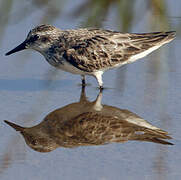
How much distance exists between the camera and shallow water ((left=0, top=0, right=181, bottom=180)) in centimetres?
775

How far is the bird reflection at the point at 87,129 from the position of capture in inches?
340

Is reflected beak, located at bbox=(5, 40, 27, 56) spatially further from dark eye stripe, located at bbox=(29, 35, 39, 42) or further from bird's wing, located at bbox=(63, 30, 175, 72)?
bird's wing, located at bbox=(63, 30, 175, 72)

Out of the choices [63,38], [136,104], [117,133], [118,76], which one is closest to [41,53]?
[63,38]

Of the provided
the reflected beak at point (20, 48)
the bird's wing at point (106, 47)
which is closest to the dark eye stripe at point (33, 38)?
the reflected beak at point (20, 48)

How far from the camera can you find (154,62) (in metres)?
11.6

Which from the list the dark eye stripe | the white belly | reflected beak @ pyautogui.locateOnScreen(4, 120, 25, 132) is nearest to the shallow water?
reflected beak @ pyautogui.locateOnScreen(4, 120, 25, 132)

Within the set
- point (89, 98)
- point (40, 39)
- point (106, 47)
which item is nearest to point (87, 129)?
point (89, 98)

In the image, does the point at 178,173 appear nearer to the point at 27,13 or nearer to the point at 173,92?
the point at 173,92

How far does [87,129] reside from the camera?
356 inches

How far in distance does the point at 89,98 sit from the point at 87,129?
1.44 m

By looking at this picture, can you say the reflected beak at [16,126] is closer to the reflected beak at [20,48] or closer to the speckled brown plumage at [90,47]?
the speckled brown plumage at [90,47]

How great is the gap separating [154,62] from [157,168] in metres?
4.15

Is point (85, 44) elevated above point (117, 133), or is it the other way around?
point (85, 44)

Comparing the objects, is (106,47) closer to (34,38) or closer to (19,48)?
(34,38)
